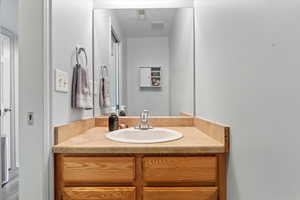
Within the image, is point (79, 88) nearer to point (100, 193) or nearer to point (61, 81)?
point (61, 81)

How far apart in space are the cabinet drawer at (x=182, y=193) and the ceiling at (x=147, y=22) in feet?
4.20

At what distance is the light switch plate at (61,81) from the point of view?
1.11 meters

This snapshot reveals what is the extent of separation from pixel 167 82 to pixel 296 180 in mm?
1346

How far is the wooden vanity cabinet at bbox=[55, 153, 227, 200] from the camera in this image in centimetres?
107

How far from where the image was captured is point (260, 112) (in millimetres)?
742

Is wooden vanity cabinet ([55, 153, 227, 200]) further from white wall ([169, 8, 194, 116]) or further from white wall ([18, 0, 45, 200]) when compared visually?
white wall ([169, 8, 194, 116])

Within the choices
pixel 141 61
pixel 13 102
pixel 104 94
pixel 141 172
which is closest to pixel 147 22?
pixel 141 61

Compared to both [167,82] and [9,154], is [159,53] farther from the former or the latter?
[9,154]

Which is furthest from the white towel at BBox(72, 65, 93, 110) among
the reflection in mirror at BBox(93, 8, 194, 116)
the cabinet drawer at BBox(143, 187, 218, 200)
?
the cabinet drawer at BBox(143, 187, 218, 200)

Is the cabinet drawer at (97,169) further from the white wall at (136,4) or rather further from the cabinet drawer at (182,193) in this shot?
the white wall at (136,4)

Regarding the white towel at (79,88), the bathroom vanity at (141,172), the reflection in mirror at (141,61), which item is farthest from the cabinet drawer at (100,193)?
the reflection in mirror at (141,61)

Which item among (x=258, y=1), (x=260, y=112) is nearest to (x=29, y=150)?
(x=260, y=112)

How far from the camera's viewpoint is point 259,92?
2.45ft

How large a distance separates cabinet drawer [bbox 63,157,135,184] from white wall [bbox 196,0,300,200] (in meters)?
0.53
